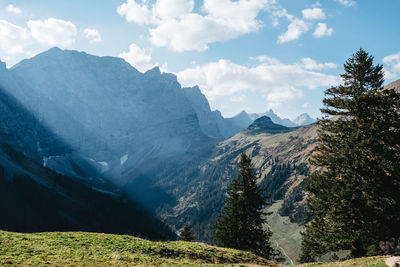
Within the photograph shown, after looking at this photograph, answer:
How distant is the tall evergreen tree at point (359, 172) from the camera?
20.4 metres

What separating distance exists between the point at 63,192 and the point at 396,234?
211 m

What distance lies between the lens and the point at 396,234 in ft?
66.4

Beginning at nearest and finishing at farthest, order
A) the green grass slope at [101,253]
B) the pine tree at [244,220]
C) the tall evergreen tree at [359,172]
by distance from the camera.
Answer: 1. the green grass slope at [101,253]
2. the tall evergreen tree at [359,172]
3. the pine tree at [244,220]

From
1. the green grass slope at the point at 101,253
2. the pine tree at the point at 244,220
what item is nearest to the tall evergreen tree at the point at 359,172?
the green grass slope at the point at 101,253

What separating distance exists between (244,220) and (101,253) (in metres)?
21.1

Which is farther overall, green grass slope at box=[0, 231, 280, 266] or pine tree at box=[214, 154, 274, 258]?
pine tree at box=[214, 154, 274, 258]

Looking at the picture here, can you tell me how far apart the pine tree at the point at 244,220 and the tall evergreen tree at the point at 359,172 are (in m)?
11.6

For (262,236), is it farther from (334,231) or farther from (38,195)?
(38,195)

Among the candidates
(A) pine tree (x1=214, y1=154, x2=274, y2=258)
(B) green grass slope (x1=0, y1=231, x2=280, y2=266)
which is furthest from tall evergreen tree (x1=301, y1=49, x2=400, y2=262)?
(A) pine tree (x1=214, y1=154, x2=274, y2=258)

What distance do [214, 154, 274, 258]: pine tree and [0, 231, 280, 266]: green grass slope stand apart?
10296 millimetres

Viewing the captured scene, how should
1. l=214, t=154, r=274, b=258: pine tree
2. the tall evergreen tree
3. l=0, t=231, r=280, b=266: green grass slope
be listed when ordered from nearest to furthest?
l=0, t=231, r=280, b=266: green grass slope, the tall evergreen tree, l=214, t=154, r=274, b=258: pine tree

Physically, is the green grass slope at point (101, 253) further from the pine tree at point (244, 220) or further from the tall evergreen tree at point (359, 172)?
the pine tree at point (244, 220)

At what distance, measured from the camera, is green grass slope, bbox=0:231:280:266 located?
17.4 meters

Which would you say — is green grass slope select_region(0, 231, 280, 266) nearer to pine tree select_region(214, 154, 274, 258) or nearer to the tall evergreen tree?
the tall evergreen tree
